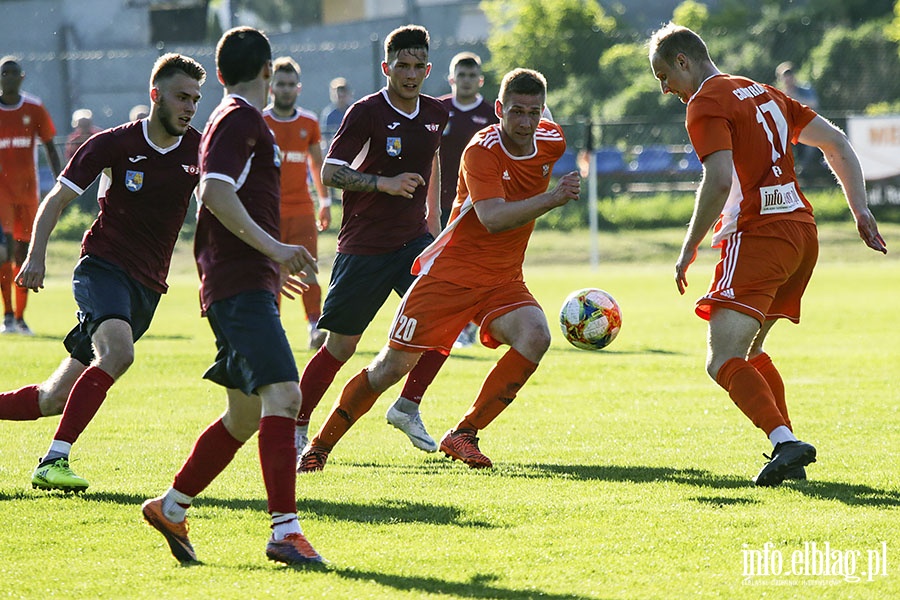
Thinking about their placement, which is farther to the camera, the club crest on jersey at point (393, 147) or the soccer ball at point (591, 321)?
the soccer ball at point (591, 321)

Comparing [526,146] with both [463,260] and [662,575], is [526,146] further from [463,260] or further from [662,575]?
[662,575]

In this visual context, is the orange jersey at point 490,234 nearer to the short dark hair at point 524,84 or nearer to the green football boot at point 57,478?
the short dark hair at point 524,84

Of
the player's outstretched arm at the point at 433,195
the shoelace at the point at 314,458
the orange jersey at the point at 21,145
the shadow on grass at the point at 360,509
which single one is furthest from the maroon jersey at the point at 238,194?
the orange jersey at the point at 21,145

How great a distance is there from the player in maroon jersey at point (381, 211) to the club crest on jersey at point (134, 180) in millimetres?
1038

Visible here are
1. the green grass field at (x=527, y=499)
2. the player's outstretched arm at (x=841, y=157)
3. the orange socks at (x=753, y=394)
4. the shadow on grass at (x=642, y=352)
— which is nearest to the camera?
the green grass field at (x=527, y=499)

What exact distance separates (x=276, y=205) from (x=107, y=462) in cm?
256

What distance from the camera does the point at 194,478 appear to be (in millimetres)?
4969

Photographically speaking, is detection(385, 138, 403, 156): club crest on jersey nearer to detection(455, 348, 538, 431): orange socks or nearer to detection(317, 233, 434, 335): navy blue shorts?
detection(317, 233, 434, 335): navy blue shorts

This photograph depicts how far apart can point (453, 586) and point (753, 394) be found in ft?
7.46

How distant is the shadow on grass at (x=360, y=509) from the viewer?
5574 mm

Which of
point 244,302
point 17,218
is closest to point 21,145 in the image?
point 17,218

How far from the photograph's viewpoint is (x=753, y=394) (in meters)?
6.24

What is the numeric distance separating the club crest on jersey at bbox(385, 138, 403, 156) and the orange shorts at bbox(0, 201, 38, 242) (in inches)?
305

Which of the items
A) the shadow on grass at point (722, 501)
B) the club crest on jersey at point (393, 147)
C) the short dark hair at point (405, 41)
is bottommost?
the shadow on grass at point (722, 501)
